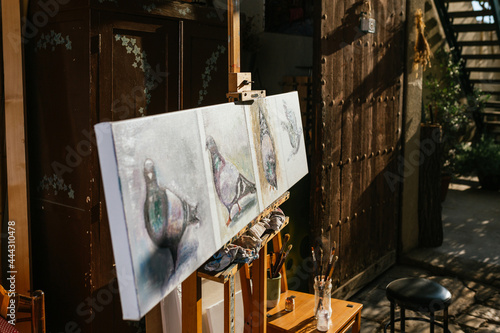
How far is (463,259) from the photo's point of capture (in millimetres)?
5625

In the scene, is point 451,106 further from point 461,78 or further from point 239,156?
point 239,156

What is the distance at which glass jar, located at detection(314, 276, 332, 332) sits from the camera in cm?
300

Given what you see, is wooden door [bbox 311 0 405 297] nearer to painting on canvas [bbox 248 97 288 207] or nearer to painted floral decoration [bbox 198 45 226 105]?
painted floral decoration [bbox 198 45 226 105]

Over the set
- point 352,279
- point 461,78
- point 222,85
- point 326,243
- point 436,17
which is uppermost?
point 436,17

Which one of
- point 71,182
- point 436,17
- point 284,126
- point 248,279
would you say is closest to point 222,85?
point 284,126

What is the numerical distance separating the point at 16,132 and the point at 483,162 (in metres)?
7.73

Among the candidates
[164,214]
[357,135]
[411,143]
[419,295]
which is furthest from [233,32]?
[411,143]

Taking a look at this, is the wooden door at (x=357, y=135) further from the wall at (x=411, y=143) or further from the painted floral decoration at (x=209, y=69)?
the painted floral decoration at (x=209, y=69)

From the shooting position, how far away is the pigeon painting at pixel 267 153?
8.48ft

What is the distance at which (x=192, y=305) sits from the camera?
81.9 inches

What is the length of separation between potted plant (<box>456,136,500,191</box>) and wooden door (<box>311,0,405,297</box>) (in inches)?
147

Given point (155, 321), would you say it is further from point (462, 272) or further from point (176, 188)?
point (462, 272)

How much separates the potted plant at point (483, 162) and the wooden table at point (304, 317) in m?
6.32

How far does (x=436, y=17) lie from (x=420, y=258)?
17.6 ft
